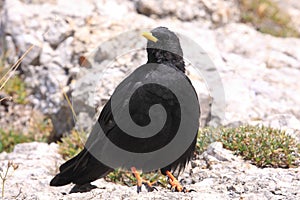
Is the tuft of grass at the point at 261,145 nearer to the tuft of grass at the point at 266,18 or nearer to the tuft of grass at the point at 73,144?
the tuft of grass at the point at 73,144

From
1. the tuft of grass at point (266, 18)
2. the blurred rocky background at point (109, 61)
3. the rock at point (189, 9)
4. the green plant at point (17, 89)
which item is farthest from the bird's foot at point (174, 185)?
the tuft of grass at point (266, 18)

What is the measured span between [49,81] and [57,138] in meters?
1.22

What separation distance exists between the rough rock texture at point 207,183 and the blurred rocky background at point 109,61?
7 cm

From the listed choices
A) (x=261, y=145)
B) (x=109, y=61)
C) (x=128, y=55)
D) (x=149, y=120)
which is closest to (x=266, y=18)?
(x=128, y=55)

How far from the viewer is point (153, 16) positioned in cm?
1069

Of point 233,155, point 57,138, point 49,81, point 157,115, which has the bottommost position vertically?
point 57,138

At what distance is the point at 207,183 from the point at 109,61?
405 cm

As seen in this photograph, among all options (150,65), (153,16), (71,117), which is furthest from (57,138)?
(150,65)

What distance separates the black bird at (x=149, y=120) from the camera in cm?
491

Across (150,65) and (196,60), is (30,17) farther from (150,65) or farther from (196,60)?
(150,65)

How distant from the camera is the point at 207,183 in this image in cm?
548

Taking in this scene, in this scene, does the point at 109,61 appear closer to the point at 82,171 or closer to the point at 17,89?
the point at 17,89

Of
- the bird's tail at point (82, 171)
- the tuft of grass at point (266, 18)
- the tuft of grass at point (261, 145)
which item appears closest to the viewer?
the bird's tail at point (82, 171)

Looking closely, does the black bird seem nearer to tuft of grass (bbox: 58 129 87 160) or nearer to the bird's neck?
the bird's neck
